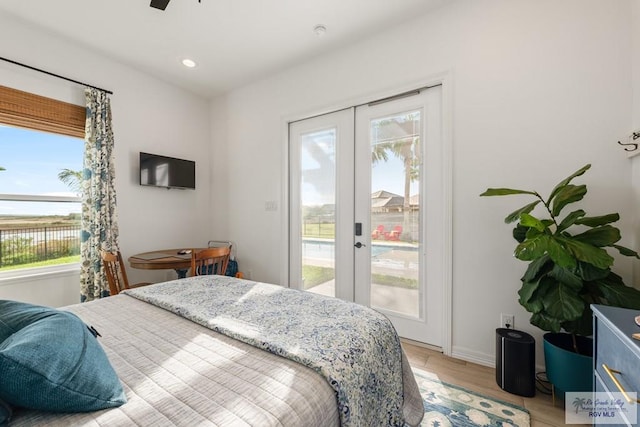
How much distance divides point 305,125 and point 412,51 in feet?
4.26

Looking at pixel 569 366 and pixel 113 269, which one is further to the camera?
pixel 113 269

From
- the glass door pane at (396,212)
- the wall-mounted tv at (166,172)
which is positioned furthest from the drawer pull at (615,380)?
the wall-mounted tv at (166,172)

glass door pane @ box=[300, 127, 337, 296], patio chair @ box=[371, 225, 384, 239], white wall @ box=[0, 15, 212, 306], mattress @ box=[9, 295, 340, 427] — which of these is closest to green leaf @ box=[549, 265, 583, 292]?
patio chair @ box=[371, 225, 384, 239]

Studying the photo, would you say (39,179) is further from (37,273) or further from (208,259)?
(208,259)

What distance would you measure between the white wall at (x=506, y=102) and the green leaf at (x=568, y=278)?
0.47 metres

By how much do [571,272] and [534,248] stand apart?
0.31 meters

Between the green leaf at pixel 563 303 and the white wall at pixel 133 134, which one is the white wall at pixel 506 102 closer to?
the green leaf at pixel 563 303

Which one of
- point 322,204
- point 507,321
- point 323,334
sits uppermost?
point 322,204

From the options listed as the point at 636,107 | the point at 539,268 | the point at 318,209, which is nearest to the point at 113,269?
the point at 318,209

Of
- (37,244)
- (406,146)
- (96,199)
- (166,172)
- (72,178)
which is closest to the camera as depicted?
(406,146)

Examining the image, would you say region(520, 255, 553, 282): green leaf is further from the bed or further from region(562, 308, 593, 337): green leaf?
the bed

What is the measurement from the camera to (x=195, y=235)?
154 inches

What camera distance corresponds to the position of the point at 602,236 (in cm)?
148

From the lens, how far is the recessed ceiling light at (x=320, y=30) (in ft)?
8.30
